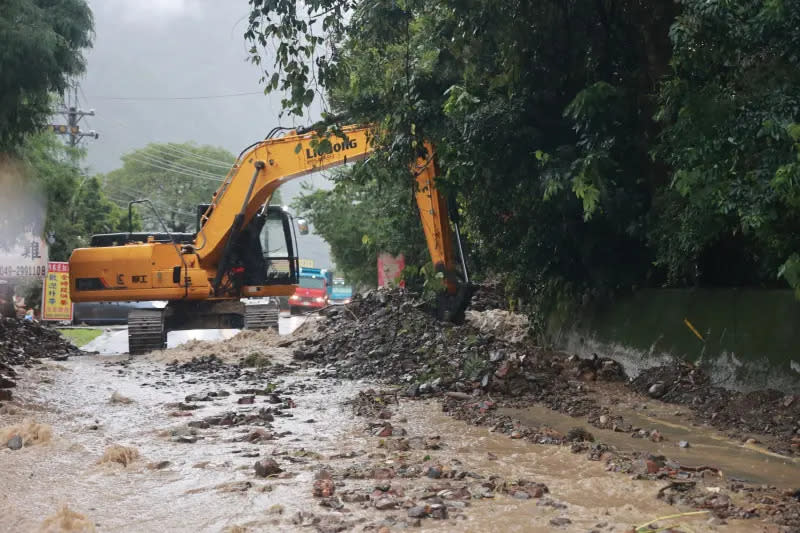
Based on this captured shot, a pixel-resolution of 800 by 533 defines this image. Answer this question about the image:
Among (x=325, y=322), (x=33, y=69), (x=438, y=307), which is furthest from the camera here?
(x=325, y=322)

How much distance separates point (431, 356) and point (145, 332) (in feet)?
26.8

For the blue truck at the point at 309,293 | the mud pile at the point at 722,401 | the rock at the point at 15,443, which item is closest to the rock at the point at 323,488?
the rock at the point at 15,443

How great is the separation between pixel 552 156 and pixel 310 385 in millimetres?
4779

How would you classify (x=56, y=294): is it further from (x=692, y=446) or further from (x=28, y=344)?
(x=692, y=446)

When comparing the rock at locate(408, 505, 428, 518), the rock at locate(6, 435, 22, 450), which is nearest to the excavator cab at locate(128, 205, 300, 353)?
the rock at locate(6, 435, 22, 450)

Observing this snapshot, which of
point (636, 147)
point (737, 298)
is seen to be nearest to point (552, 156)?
point (636, 147)

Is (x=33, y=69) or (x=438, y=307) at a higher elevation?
(x=33, y=69)

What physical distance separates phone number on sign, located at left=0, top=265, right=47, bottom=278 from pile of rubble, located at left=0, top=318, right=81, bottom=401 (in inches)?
329

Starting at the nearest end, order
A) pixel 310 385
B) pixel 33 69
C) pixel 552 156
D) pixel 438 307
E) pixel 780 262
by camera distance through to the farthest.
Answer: pixel 780 262 → pixel 552 156 → pixel 33 69 → pixel 310 385 → pixel 438 307

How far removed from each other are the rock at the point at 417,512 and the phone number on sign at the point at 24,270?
2627 centimetres

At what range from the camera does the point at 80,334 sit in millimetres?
27688

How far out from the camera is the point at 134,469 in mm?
6785

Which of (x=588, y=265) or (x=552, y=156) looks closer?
(x=552, y=156)

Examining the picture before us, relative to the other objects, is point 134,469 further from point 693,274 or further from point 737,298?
point 693,274
